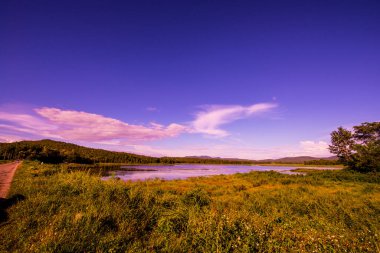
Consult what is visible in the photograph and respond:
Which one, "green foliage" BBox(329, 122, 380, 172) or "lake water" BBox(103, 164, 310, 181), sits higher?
"green foliage" BBox(329, 122, 380, 172)

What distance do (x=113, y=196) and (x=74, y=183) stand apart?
11.0 feet

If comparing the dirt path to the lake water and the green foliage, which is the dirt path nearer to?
the lake water

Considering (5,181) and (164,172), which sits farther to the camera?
(164,172)

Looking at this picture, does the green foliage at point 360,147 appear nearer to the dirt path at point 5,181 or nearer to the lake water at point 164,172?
the lake water at point 164,172

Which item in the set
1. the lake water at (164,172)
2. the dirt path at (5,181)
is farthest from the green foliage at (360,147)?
the dirt path at (5,181)

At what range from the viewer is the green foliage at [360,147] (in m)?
37.4

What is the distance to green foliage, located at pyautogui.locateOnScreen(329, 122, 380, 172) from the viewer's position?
37406mm

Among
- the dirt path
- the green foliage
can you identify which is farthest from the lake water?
the green foliage

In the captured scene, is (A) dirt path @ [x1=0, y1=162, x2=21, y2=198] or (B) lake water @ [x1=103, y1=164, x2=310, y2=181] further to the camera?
(B) lake water @ [x1=103, y1=164, x2=310, y2=181]

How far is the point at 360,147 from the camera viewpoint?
133 ft

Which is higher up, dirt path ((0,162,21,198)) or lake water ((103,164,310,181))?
dirt path ((0,162,21,198))

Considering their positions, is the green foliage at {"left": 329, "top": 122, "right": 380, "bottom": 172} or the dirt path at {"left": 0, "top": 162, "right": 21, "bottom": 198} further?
the green foliage at {"left": 329, "top": 122, "right": 380, "bottom": 172}

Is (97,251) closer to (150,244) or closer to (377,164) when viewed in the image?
(150,244)

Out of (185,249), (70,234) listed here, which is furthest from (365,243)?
(70,234)
